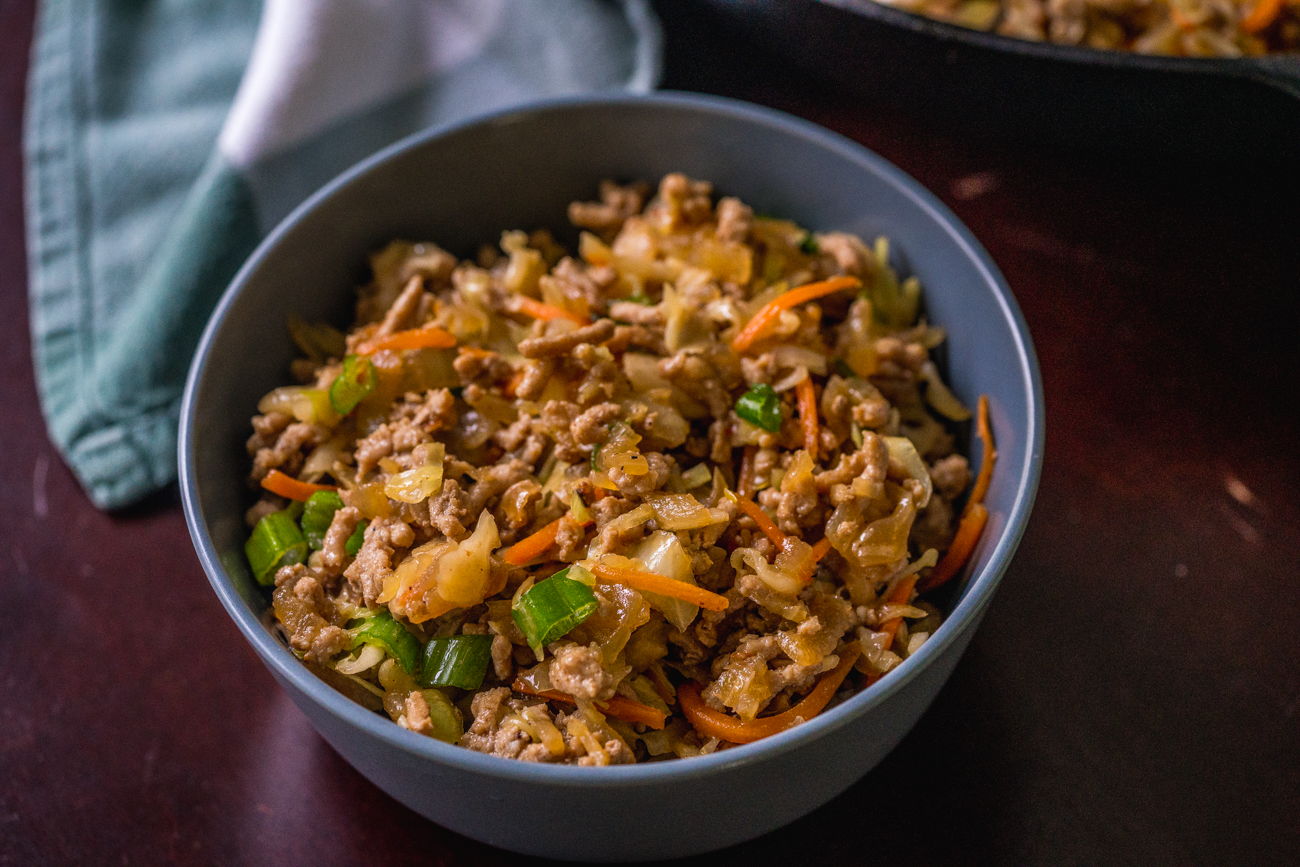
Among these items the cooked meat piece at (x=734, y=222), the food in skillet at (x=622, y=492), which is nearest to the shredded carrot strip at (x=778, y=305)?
the food in skillet at (x=622, y=492)

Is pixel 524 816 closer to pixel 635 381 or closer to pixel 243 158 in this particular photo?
pixel 635 381

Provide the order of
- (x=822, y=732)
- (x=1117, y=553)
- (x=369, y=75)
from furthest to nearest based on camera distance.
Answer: (x=369, y=75)
(x=1117, y=553)
(x=822, y=732)

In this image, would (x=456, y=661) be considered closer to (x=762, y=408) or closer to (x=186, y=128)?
(x=762, y=408)

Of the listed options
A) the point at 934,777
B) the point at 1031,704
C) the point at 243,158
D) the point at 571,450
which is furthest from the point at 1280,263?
the point at 243,158

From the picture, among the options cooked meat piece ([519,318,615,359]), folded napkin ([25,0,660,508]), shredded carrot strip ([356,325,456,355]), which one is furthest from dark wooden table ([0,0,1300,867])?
cooked meat piece ([519,318,615,359])

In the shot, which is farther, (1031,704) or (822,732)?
(1031,704)

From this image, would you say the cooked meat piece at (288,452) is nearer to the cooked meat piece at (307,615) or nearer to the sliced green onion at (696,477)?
the cooked meat piece at (307,615)

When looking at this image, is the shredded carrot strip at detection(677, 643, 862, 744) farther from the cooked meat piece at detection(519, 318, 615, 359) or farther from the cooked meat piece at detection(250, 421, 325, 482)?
the cooked meat piece at detection(250, 421, 325, 482)

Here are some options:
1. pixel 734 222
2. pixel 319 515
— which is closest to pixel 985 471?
pixel 734 222
